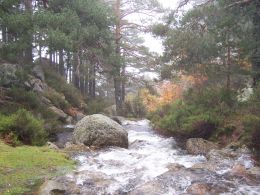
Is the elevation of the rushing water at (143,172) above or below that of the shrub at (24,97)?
below

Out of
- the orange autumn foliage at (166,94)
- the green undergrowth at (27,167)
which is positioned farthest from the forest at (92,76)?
the orange autumn foliage at (166,94)

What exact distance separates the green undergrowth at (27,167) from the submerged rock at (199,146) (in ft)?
12.9

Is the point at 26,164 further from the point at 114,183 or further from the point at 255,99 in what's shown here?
the point at 255,99

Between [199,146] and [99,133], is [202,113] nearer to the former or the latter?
[199,146]

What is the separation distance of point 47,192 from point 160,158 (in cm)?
443

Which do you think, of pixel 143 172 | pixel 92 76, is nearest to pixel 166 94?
pixel 92 76

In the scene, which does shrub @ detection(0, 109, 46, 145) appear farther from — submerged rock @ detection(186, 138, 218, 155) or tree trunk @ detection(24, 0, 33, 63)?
tree trunk @ detection(24, 0, 33, 63)

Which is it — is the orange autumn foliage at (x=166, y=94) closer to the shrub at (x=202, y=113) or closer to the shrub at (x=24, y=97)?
the shrub at (x=202, y=113)

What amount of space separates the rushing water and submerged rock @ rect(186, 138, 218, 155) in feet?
0.84

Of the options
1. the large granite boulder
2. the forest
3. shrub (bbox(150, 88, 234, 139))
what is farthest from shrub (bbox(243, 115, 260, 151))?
the large granite boulder

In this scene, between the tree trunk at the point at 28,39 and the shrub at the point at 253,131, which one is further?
the tree trunk at the point at 28,39

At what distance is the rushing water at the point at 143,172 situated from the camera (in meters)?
7.71

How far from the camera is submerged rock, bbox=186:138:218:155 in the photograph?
1134 centimetres

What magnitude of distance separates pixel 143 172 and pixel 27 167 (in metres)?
2.72
